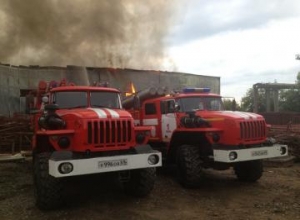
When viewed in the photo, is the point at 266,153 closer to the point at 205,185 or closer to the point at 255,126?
the point at 255,126

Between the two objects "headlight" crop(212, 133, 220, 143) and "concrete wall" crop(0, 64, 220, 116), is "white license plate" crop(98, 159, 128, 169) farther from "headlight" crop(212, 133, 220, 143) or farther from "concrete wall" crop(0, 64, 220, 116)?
"concrete wall" crop(0, 64, 220, 116)

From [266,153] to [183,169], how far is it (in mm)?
1965

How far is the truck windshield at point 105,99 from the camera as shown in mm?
8883

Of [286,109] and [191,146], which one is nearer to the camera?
[191,146]

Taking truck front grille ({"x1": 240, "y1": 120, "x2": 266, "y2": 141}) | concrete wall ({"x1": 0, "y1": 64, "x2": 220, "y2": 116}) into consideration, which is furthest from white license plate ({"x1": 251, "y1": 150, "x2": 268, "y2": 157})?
concrete wall ({"x1": 0, "y1": 64, "x2": 220, "y2": 116})

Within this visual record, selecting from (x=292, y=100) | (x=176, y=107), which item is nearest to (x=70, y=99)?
(x=176, y=107)

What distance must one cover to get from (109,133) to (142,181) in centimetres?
137

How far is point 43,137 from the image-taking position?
8289 millimetres

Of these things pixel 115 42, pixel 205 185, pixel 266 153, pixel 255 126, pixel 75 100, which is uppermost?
pixel 115 42

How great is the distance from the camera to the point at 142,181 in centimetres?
820

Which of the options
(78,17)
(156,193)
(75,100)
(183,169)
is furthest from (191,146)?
(78,17)

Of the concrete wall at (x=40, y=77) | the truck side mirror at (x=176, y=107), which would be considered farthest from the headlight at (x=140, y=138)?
the concrete wall at (x=40, y=77)

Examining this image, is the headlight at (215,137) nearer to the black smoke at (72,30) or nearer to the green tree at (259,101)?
the black smoke at (72,30)

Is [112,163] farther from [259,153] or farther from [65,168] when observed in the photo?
[259,153]
